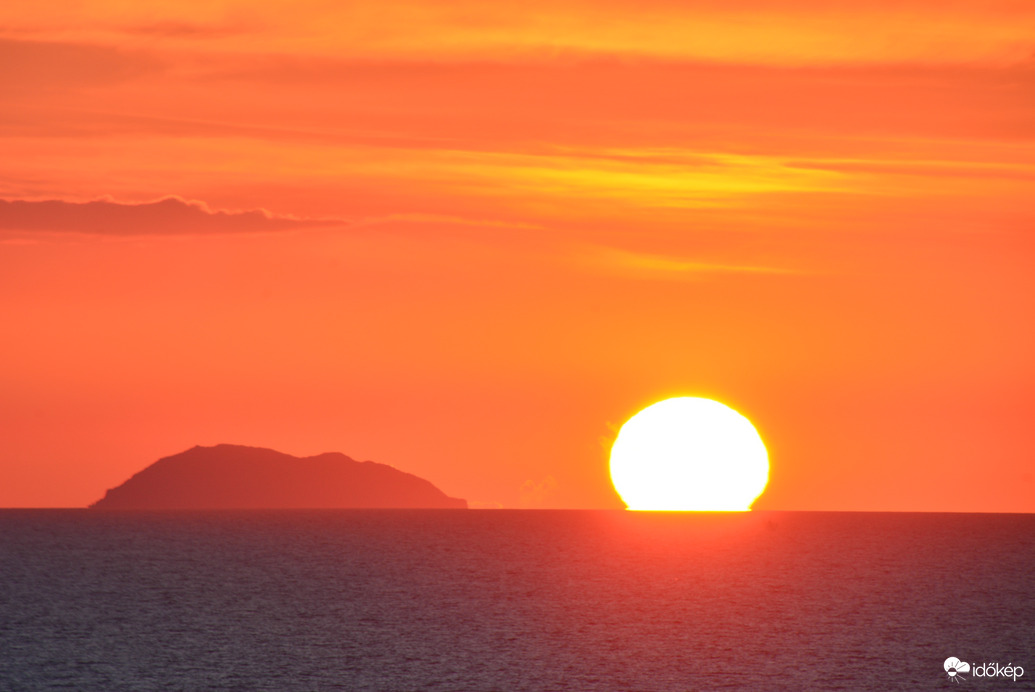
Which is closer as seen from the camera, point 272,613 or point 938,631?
point 938,631

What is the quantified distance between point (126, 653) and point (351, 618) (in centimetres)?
2809

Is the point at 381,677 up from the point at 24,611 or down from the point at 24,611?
down

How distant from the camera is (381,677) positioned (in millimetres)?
84062

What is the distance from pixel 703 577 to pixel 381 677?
302 ft

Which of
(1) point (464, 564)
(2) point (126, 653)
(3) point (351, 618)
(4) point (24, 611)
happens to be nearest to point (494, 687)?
(2) point (126, 653)

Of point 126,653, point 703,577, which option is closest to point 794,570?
point 703,577

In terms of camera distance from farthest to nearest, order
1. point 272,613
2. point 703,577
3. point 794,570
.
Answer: point 794,570, point 703,577, point 272,613

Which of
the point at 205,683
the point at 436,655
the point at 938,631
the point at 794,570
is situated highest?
the point at 794,570

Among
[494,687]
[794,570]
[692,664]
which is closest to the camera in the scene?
[494,687]

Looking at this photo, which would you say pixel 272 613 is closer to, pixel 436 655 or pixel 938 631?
pixel 436 655

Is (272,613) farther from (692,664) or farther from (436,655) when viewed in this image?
(692,664)

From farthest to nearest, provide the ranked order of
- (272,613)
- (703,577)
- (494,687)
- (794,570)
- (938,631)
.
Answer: (794,570), (703,577), (272,613), (938,631), (494,687)

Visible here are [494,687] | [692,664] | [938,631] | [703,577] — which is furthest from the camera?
[703,577]

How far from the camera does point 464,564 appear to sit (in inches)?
7308
